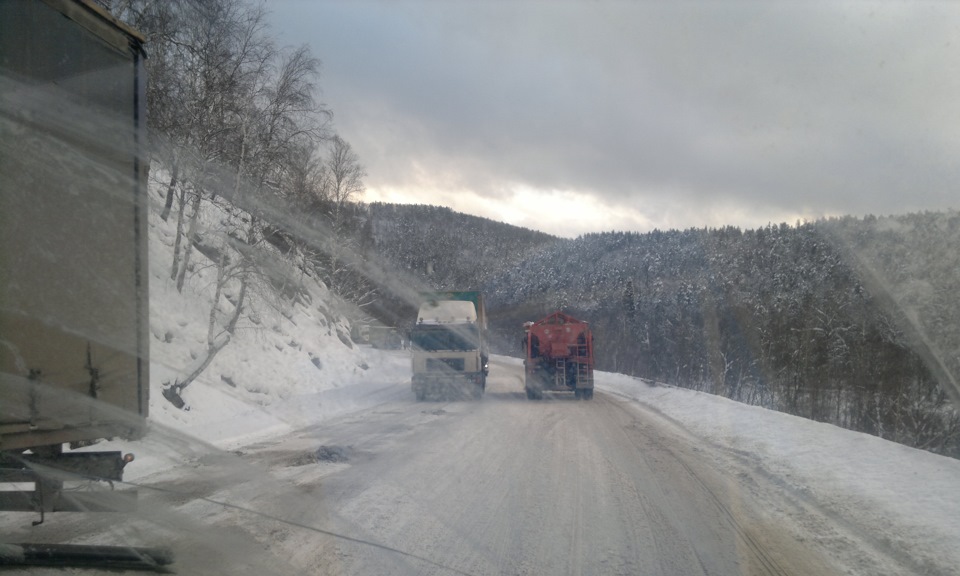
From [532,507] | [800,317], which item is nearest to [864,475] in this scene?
[532,507]

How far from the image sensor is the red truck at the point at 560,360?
2394 cm

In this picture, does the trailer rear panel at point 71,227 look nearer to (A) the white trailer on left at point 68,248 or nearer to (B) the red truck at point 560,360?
(A) the white trailer on left at point 68,248

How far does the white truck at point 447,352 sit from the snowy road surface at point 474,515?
375 inches

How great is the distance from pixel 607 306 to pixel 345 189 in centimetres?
5068

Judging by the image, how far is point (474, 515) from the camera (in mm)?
7289

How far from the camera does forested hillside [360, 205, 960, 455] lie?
872 inches

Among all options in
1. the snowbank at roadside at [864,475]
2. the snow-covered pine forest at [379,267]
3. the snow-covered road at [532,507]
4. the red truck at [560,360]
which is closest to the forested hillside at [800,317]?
the snow-covered pine forest at [379,267]

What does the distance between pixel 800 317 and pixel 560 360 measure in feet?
35.6

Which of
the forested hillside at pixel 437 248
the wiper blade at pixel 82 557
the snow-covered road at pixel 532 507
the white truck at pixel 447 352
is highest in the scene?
the forested hillside at pixel 437 248

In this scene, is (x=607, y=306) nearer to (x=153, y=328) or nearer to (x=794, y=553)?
(x=153, y=328)

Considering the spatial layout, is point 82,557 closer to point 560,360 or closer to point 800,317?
point 560,360

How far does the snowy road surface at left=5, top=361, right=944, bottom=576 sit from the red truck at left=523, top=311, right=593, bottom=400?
11.4m

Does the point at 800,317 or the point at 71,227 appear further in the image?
the point at 800,317

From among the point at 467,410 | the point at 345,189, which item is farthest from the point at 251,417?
the point at 345,189
